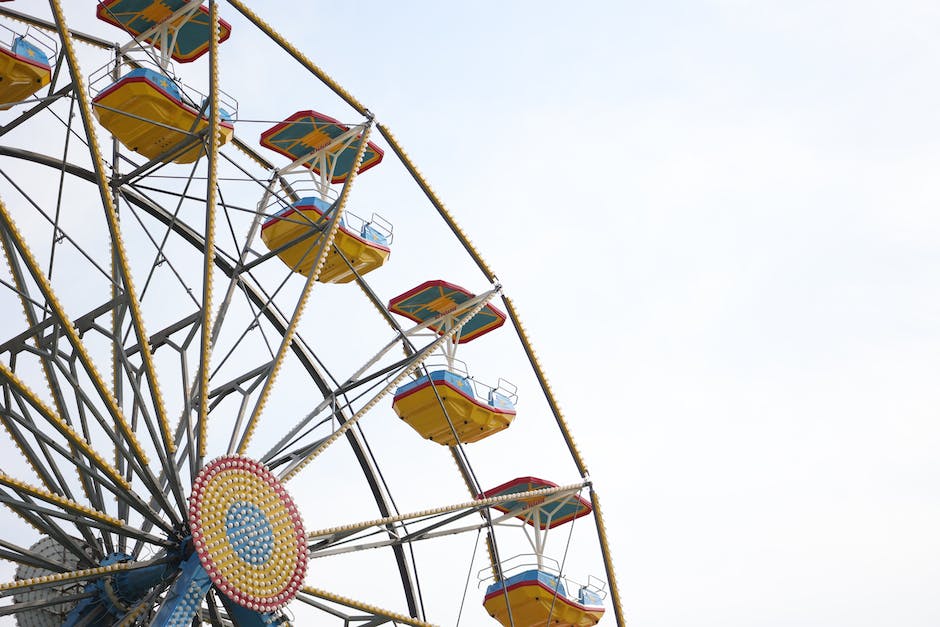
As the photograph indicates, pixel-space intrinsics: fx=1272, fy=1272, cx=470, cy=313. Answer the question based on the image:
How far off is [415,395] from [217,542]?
6.07m

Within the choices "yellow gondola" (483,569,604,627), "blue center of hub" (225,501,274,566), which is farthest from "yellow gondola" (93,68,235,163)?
"yellow gondola" (483,569,604,627)

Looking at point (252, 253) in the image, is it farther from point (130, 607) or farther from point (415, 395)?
point (130, 607)

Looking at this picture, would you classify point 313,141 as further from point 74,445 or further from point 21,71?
point 74,445

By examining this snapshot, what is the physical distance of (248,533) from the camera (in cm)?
1531

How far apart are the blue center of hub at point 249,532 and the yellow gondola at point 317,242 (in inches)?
191

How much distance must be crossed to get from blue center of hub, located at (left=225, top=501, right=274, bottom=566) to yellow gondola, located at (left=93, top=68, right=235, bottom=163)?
5603 millimetres

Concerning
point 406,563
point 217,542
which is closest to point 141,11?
point 217,542

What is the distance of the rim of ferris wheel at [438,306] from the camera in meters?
21.0

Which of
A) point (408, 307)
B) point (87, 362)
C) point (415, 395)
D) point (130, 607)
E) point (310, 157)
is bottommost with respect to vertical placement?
point (130, 607)

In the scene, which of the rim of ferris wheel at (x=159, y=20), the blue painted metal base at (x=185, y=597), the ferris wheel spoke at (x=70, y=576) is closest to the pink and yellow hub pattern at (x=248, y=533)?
the blue painted metal base at (x=185, y=597)

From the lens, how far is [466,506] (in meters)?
18.4

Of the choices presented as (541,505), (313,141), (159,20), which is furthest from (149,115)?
(541,505)

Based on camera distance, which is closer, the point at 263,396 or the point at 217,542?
the point at 217,542

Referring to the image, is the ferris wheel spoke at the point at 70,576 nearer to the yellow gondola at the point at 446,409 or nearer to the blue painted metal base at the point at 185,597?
the blue painted metal base at the point at 185,597
